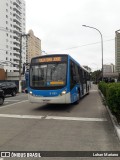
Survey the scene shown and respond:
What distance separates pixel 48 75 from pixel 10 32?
308 feet

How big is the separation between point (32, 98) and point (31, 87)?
62cm

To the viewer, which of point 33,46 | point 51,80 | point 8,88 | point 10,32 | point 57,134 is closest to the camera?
point 57,134

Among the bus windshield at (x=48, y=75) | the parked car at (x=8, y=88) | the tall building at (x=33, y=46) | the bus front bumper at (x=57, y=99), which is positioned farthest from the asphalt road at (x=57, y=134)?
the tall building at (x=33, y=46)

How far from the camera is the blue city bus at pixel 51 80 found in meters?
13.5

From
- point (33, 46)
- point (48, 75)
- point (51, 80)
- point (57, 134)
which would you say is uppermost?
point (33, 46)

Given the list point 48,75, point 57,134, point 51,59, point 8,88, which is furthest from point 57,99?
point 8,88

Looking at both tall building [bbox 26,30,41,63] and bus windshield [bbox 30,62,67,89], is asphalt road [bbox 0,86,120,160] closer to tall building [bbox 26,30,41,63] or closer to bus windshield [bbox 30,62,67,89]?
bus windshield [bbox 30,62,67,89]

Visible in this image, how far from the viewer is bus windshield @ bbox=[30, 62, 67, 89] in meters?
13.7

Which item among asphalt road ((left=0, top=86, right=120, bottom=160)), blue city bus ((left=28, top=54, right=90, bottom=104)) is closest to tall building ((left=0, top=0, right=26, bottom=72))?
blue city bus ((left=28, top=54, right=90, bottom=104))

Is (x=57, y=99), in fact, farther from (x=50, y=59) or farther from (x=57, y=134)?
(x=57, y=134)

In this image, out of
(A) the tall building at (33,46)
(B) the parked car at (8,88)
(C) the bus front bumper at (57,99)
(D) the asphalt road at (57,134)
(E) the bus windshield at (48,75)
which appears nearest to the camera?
(D) the asphalt road at (57,134)

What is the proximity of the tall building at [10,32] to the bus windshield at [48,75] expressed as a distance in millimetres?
79655

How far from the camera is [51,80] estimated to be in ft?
45.0

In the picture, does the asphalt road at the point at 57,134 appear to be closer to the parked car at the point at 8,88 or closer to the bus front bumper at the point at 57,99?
the bus front bumper at the point at 57,99
